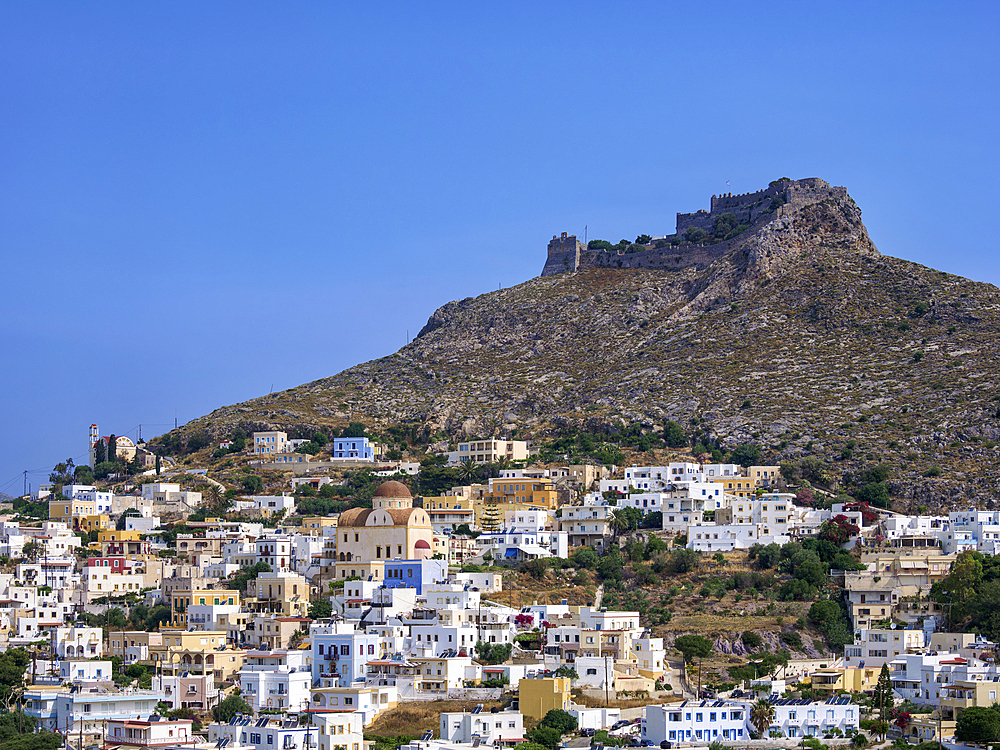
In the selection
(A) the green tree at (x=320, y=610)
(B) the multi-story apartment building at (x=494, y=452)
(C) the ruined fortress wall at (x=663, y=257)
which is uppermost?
(C) the ruined fortress wall at (x=663, y=257)

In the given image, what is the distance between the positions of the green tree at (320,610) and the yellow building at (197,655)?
4812 mm

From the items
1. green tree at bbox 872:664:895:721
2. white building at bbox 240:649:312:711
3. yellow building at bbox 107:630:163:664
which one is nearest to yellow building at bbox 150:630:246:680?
yellow building at bbox 107:630:163:664

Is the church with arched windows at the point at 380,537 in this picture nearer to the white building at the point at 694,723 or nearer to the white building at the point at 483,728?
Result: the white building at the point at 483,728

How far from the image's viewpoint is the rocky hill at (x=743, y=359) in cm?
10562

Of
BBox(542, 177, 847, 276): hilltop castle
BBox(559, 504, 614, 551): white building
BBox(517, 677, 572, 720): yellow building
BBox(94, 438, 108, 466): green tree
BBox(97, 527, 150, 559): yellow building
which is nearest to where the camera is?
BBox(517, 677, 572, 720): yellow building

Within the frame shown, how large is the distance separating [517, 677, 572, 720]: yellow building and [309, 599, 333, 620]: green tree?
49.7ft

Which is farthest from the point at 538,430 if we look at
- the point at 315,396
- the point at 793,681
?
the point at 793,681

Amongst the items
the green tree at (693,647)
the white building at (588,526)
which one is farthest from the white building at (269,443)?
the green tree at (693,647)

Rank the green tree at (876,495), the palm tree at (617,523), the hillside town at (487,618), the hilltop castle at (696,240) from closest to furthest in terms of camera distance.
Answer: the hillside town at (487,618), the palm tree at (617,523), the green tree at (876,495), the hilltop castle at (696,240)

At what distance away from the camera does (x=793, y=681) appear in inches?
2778

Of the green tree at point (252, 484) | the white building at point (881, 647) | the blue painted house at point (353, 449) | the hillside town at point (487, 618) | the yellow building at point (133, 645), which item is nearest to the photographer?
the hillside town at point (487, 618)

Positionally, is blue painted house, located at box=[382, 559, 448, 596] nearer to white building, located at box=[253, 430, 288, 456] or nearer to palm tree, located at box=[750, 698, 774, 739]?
palm tree, located at box=[750, 698, 774, 739]

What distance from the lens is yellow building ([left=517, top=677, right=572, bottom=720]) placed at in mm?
66500

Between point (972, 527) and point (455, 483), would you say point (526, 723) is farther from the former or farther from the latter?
point (455, 483)
